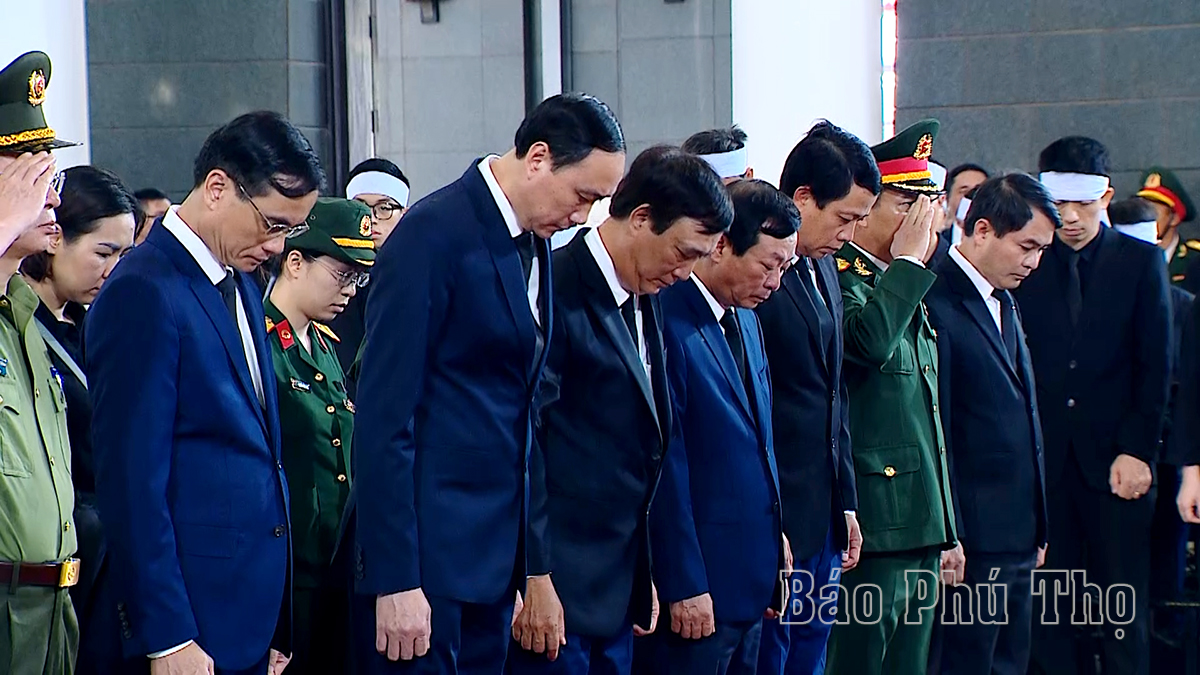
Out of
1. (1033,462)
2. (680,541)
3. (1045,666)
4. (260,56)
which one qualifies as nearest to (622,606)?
(680,541)

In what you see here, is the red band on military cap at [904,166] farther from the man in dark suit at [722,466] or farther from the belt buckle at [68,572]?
the belt buckle at [68,572]

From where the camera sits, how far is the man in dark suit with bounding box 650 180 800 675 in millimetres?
2979

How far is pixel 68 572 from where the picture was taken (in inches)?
95.5

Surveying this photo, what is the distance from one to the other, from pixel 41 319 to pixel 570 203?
3.17 feet

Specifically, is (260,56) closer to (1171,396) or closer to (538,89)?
(538,89)

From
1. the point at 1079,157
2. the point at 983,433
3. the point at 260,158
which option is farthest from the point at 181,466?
the point at 1079,157

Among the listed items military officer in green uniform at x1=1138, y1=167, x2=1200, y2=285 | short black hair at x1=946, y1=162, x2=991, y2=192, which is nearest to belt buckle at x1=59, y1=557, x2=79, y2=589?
short black hair at x1=946, y1=162, x2=991, y2=192

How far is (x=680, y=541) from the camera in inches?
117

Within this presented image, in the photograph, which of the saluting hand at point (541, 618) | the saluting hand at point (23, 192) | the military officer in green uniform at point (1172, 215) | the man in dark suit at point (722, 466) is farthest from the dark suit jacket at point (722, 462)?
the military officer in green uniform at point (1172, 215)

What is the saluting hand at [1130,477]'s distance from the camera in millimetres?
4570

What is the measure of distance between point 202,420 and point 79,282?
0.68 metres

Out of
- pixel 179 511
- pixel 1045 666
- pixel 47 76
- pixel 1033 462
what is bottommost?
pixel 1045 666

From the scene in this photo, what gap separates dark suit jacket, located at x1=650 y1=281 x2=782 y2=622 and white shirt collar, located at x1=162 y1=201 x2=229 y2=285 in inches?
37.0

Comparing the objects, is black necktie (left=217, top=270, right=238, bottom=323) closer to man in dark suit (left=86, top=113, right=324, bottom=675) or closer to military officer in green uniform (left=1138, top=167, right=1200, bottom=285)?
man in dark suit (left=86, top=113, right=324, bottom=675)
